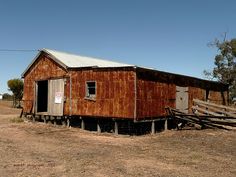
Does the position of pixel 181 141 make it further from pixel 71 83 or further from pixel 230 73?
pixel 230 73

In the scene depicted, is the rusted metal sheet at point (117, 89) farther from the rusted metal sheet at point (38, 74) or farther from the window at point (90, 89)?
the window at point (90, 89)

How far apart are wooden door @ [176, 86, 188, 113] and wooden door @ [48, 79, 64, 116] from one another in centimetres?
830

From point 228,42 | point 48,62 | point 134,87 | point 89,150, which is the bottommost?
point 89,150

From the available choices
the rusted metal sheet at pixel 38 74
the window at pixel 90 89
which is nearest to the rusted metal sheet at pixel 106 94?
the window at pixel 90 89

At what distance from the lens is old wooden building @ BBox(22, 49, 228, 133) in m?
22.2

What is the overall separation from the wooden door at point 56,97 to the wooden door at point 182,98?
327 inches

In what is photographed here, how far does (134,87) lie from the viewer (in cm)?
2180

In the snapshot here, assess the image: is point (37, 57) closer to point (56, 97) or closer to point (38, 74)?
point (38, 74)

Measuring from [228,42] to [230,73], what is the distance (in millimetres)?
4639

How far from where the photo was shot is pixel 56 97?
1053 inches

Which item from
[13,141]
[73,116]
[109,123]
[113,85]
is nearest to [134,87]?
[113,85]

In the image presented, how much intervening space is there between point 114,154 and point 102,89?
29.2 feet

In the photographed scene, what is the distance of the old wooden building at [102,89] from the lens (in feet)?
72.8

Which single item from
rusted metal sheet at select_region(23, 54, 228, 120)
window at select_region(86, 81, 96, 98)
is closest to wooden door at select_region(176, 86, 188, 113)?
rusted metal sheet at select_region(23, 54, 228, 120)
